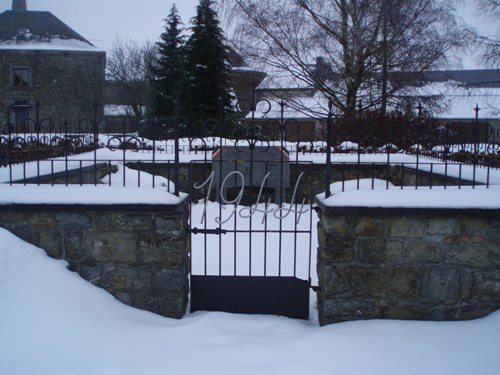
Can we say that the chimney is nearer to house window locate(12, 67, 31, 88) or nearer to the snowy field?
house window locate(12, 67, 31, 88)

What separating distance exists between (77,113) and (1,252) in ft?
92.4

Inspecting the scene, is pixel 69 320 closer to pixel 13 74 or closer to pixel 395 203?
pixel 395 203

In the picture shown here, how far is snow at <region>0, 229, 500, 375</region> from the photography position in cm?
279

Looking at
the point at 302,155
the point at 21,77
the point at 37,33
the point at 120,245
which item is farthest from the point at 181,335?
the point at 37,33

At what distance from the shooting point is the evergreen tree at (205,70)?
59.9 ft

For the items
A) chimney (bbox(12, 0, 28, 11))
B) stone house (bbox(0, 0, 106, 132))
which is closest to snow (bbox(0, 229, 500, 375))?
stone house (bbox(0, 0, 106, 132))

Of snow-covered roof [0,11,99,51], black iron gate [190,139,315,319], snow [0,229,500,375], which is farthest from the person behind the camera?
snow-covered roof [0,11,99,51]

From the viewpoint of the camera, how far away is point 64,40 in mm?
29578

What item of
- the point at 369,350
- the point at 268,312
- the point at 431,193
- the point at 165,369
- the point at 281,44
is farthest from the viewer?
the point at 281,44

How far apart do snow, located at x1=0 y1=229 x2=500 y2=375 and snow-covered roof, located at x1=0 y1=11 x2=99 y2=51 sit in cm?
2903

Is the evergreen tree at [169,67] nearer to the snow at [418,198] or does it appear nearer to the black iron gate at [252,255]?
the black iron gate at [252,255]

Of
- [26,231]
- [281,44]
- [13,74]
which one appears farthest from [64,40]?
[26,231]

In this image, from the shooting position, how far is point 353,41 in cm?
1372

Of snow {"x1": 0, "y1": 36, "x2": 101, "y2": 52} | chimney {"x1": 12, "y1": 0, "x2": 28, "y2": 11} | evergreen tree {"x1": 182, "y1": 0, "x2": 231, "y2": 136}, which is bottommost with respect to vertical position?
evergreen tree {"x1": 182, "y1": 0, "x2": 231, "y2": 136}
